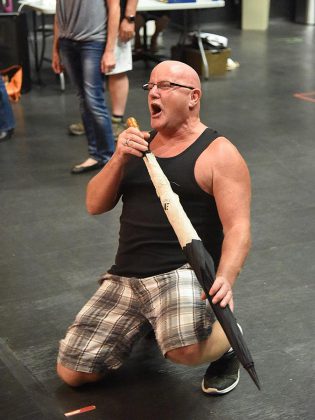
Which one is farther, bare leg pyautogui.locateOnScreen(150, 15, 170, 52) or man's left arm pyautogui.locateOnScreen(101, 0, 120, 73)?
bare leg pyautogui.locateOnScreen(150, 15, 170, 52)

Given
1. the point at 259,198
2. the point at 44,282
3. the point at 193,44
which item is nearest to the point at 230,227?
the point at 44,282

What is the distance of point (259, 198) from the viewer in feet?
14.5

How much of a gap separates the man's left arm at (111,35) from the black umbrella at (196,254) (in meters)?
2.30

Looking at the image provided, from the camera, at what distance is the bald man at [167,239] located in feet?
8.34

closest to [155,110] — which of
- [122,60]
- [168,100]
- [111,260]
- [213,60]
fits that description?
[168,100]

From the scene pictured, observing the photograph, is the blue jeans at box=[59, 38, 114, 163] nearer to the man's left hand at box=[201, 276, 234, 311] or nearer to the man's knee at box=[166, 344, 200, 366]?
the man's knee at box=[166, 344, 200, 366]

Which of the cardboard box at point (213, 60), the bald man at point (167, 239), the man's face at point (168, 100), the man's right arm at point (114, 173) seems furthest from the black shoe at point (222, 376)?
the cardboard box at point (213, 60)

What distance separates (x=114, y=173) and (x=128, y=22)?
2.39m

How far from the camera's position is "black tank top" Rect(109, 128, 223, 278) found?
8.63ft

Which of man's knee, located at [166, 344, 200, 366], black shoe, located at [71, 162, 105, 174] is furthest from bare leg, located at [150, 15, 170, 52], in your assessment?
man's knee, located at [166, 344, 200, 366]

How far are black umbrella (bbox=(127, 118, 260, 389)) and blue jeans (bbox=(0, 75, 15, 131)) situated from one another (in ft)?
10.1

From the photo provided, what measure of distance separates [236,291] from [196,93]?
3.32 ft

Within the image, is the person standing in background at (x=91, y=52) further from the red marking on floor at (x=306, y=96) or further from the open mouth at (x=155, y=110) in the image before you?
the red marking on floor at (x=306, y=96)

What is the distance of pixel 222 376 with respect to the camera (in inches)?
105
